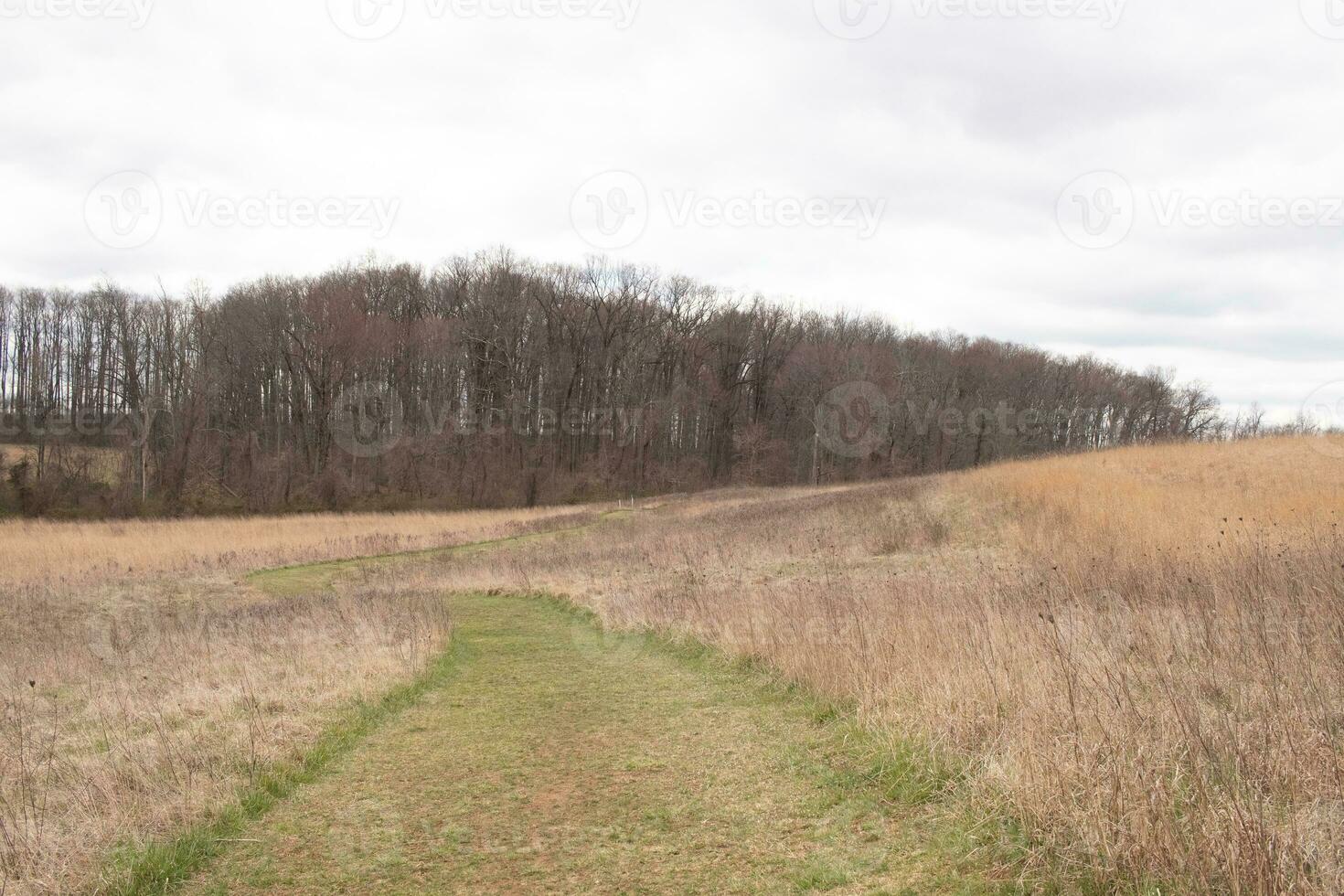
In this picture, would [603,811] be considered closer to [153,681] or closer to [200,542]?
[153,681]

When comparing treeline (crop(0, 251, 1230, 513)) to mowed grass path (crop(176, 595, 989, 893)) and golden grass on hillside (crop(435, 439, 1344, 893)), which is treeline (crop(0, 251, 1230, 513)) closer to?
golden grass on hillside (crop(435, 439, 1344, 893))

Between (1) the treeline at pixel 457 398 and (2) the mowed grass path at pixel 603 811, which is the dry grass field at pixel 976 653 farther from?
(1) the treeline at pixel 457 398

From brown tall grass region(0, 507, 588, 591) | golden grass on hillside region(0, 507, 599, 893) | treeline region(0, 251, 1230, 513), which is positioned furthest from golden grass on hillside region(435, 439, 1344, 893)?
treeline region(0, 251, 1230, 513)

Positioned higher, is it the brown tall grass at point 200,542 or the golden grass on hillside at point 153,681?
the golden grass on hillside at point 153,681

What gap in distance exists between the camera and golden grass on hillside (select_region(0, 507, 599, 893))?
5527 millimetres

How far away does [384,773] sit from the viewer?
689cm

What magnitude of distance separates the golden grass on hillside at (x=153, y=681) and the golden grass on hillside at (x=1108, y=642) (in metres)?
4.60

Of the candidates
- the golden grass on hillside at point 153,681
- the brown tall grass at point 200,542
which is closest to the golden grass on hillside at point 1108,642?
the golden grass on hillside at point 153,681

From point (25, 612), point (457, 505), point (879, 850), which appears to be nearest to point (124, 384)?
point (457, 505)

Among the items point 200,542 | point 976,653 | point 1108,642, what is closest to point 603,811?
point 976,653

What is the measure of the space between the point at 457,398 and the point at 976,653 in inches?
2432

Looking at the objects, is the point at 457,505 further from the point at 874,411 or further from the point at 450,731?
the point at 450,731

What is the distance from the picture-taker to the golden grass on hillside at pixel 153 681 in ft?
18.1

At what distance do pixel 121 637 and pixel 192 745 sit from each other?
10.6 meters
